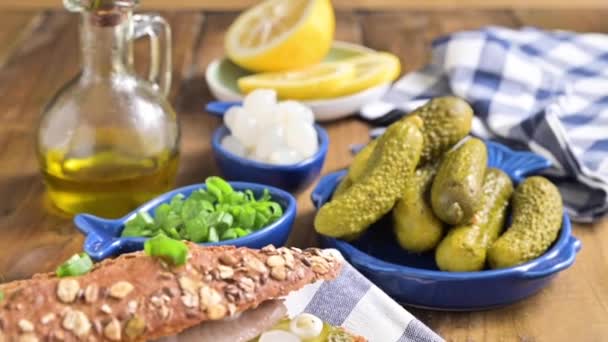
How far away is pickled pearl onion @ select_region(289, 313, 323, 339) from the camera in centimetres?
138

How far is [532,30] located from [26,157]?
5.04 ft

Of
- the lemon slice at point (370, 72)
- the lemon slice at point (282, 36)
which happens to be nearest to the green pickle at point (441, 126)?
the lemon slice at point (370, 72)

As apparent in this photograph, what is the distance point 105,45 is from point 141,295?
735 millimetres

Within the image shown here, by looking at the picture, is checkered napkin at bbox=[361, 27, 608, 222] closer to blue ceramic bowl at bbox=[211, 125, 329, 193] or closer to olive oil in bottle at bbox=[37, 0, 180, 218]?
blue ceramic bowl at bbox=[211, 125, 329, 193]

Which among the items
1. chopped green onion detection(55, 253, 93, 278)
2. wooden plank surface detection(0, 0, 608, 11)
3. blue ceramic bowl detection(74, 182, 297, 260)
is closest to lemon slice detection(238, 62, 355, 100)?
blue ceramic bowl detection(74, 182, 297, 260)

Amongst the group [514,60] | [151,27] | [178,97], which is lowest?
[178,97]

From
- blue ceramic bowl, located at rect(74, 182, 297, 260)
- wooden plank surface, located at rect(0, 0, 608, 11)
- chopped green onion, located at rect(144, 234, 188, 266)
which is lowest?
wooden plank surface, located at rect(0, 0, 608, 11)

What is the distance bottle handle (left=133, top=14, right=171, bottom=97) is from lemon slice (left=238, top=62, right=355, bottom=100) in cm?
22

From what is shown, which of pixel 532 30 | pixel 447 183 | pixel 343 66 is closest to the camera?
pixel 447 183

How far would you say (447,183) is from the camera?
1.65m

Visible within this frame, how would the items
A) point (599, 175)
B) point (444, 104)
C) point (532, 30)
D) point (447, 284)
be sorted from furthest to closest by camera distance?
point (532, 30)
point (599, 175)
point (444, 104)
point (447, 284)

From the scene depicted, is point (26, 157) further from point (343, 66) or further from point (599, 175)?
point (599, 175)

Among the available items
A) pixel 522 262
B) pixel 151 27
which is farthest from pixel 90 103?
pixel 522 262

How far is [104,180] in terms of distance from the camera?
1849 mm
